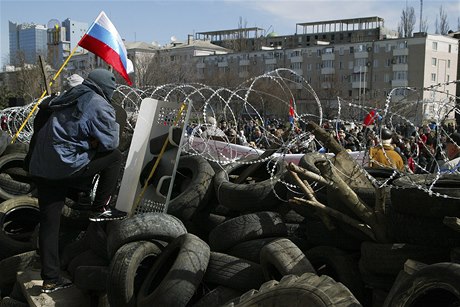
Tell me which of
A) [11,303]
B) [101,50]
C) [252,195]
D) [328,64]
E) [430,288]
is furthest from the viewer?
[328,64]

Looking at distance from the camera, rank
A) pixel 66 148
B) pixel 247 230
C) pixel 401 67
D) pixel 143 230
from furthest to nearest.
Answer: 1. pixel 401 67
2. pixel 247 230
3. pixel 143 230
4. pixel 66 148

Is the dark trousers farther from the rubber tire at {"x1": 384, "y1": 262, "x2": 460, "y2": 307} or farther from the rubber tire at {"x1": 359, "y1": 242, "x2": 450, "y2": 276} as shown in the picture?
the rubber tire at {"x1": 384, "y1": 262, "x2": 460, "y2": 307}

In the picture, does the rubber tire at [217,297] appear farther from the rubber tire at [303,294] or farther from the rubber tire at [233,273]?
the rubber tire at [303,294]

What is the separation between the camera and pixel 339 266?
453 cm

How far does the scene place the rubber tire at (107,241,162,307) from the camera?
4609 millimetres

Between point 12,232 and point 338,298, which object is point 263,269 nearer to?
point 338,298

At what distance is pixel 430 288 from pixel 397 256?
32.2 inches

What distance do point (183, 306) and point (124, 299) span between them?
58cm

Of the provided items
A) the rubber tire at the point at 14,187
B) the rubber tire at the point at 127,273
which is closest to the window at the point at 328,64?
the rubber tire at the point at 14,187

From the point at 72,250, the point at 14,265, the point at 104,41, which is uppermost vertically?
the point at 104,41

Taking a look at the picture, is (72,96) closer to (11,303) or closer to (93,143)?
(93,143)

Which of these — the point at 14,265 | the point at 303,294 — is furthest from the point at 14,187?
the point at 303,294

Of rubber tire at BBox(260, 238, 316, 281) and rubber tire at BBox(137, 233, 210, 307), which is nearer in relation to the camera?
rubber tire at BBox(260, 238, 316, 281)

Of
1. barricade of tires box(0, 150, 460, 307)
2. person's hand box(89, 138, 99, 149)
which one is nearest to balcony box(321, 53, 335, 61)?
barricade of tires box(0, 150, 460, 307)
